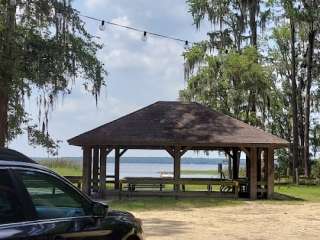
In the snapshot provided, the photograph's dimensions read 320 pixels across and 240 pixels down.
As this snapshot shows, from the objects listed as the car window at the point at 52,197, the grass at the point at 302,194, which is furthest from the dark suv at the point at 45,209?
the grass at the point at 302,194

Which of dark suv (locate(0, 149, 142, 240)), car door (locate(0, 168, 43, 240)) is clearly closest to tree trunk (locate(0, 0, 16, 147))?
dark suv (locate(0, 149, 142, 240))

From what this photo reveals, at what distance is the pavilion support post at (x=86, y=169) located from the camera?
24.8 metres

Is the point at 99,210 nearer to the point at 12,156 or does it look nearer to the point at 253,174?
the point at 12,156

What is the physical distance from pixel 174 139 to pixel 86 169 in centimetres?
379

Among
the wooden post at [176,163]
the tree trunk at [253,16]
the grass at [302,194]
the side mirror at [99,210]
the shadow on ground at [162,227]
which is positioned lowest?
the shadow on ground at [162,227]

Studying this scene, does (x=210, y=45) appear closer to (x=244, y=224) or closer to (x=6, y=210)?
(x=244, y=224)

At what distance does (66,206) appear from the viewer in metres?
5.63

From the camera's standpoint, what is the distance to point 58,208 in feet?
18.1

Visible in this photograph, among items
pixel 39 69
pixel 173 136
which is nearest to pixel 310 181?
pixel 173 136

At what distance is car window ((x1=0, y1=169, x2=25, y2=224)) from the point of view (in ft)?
15.6

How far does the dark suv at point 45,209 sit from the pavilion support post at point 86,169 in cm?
1864

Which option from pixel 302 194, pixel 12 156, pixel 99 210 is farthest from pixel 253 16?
pixel 12 156

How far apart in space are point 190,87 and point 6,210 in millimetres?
35423

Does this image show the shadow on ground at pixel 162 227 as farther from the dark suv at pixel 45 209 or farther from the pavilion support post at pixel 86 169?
the pavilion support post at pixel 86 169
